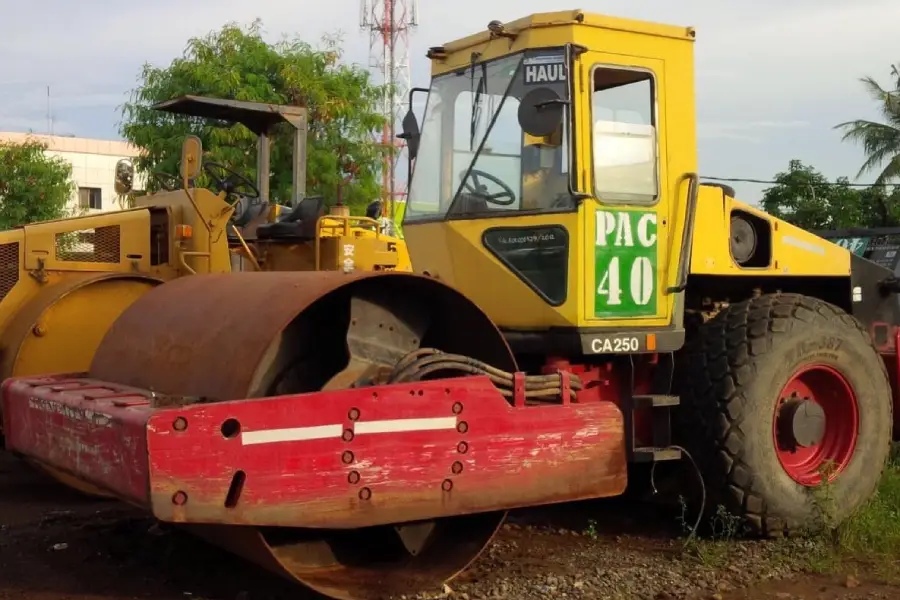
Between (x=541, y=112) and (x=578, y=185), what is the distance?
0.40 m

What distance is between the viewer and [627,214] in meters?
5.02

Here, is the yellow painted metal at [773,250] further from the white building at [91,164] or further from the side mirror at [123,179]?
the white building at [91,164]

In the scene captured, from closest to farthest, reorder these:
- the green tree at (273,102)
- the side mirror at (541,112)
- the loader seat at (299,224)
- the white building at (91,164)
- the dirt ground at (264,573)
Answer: the dirt ground at (264,573), the side mirror at (541,112), the loader seat at (299,224), the green tree at (273,102), the white building at (91,164)

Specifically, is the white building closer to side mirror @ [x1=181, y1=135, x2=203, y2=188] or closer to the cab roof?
side mirror @ [x1=181, y1=135, x2=203, y2=188]

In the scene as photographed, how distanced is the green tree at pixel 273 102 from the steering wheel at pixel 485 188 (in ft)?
32.7

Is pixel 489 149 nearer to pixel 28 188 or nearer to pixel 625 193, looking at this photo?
pixel 625 193

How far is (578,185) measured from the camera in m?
4.89

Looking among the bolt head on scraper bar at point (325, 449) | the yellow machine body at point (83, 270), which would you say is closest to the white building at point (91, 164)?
the yellow machine body at point (83, 270)

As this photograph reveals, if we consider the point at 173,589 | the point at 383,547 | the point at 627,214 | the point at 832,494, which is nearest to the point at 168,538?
the point at 173,589

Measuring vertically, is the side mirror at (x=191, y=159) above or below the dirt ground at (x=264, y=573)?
above

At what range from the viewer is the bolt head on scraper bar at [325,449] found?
3637mm

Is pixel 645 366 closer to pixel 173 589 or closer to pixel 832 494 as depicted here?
pixel 832 494

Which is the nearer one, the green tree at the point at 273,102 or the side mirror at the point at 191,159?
the side mirror at the point at 191,159

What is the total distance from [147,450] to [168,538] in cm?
179
